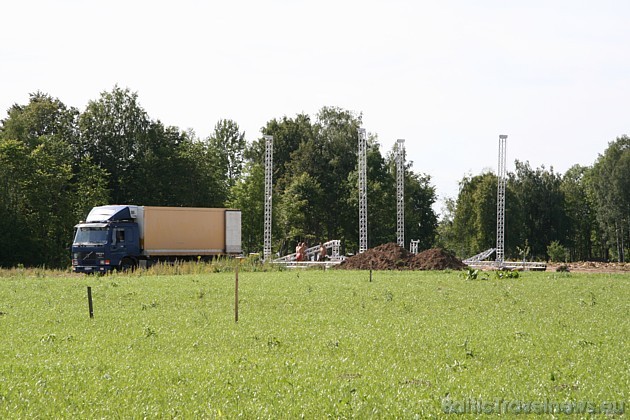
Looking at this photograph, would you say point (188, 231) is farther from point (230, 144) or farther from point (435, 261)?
point (230, 144)

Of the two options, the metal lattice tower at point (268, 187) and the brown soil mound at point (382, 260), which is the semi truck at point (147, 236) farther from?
the brown soil mound at point (382, 260)

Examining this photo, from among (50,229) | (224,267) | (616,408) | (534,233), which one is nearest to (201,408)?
(616,408)

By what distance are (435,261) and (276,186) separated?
4201 centimetres

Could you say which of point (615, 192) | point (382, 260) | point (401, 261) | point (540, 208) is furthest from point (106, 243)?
point (540, 208)

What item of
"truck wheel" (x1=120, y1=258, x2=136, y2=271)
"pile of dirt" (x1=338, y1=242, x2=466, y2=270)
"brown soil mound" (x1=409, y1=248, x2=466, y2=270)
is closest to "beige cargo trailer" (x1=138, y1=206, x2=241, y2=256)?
"truck wheel" (x1=120, y1=258, x2=136, y2=271)

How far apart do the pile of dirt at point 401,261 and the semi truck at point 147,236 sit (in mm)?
7856

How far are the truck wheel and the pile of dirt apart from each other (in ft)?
35.7

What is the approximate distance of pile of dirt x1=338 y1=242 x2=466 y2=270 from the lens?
4194 cm

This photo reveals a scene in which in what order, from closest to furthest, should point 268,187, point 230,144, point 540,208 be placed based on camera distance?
point 268,187
point 540,208
point 230,144

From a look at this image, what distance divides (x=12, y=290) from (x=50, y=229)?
33.7 m

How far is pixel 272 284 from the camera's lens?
1101 inches

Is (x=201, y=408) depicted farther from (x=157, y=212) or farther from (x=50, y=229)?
(x=50, y=229)

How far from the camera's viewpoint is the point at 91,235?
41.8 metres

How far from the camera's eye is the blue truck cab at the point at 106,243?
41406 mm
